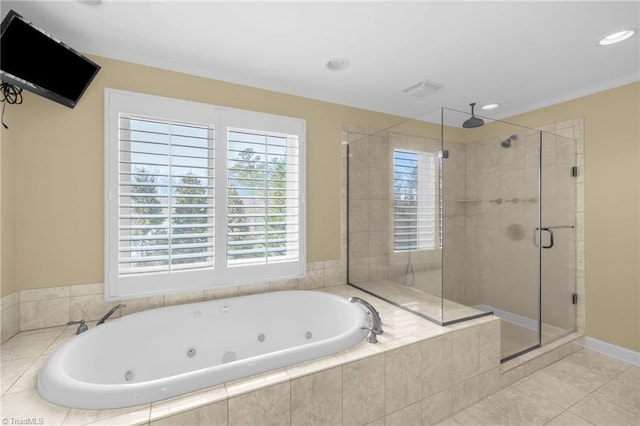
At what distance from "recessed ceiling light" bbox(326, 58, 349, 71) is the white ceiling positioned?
52 millimetres

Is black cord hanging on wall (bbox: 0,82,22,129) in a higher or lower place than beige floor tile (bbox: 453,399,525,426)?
higher

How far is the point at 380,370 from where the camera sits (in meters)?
1.51

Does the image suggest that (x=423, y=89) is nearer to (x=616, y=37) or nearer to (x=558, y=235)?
(x=616, y=37)

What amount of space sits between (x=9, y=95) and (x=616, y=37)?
371 cm

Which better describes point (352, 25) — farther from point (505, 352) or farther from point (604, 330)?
point (604, 330)

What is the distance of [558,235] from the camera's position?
262 centimetres

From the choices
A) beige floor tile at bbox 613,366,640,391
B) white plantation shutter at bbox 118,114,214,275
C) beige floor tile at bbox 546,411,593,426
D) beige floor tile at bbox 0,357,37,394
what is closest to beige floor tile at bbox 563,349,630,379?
beige floor tile at bbox 613,366,640,391

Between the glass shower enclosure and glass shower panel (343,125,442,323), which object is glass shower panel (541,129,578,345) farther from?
glass shower panel (343,125,442,323)

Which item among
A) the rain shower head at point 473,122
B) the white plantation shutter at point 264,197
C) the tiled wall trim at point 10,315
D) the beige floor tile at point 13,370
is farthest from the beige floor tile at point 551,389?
the tiled wall trim at point 10,315

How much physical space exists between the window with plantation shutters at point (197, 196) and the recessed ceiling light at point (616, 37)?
216cm

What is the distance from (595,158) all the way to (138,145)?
12.5 feet

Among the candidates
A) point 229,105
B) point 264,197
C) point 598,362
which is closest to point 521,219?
point 598,362

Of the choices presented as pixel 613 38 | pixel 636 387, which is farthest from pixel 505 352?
pixel 613 38

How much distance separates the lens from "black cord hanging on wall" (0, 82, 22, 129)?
1596 millimetres
